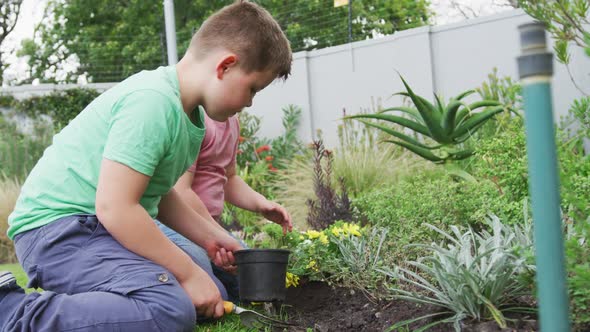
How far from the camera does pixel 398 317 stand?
2547 mm

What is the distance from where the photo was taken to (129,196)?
2.31 m

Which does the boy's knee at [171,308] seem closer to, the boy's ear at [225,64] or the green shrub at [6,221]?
the boy's ear at [225,64]

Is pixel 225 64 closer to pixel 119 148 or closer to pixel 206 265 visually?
pixel 119 148

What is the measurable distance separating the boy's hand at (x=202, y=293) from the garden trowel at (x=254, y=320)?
0.17 m

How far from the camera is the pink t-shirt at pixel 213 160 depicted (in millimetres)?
3637

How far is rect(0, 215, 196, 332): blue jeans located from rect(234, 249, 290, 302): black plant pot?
15.3 inches

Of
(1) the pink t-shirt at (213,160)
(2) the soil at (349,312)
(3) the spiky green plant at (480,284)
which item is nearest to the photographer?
(3) the spiky green plant at (480,284)

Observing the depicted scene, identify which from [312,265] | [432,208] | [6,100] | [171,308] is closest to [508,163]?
[432,208]

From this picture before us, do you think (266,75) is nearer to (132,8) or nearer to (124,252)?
(124,252)

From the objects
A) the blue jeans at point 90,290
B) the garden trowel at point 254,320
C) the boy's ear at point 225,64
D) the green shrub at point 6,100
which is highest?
the green shrub at point 6,100

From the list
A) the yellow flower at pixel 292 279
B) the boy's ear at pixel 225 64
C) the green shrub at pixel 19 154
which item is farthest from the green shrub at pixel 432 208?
the green shrub at pixel 19 154

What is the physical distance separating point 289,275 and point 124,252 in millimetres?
1007

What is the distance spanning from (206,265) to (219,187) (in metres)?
0.55

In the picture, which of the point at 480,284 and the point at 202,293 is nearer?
the point at 480,284
